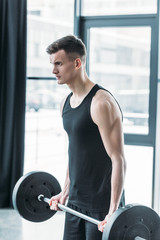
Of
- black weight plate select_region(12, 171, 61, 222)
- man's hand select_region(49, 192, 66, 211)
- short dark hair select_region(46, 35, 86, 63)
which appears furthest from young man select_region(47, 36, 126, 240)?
black weight plate select_region(12, 171, 61, 222)

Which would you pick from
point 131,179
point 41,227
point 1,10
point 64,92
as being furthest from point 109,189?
point 1,10

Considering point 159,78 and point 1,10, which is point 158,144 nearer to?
point 159,78

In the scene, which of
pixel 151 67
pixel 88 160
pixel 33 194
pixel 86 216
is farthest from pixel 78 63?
pixel 151 67

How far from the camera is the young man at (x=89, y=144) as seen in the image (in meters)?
1.61

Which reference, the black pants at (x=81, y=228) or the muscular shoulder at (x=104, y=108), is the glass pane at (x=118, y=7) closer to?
the muscular shoulder at (x=104, y=108)

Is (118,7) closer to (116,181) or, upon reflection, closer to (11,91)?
(11,91)

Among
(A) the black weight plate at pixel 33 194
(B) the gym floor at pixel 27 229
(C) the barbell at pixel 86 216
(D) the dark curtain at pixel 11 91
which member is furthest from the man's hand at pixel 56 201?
(D) the dark curtain at pixel 11 91

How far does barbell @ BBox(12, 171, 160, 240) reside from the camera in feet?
5.01

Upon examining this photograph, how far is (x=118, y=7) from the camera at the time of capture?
349 cm

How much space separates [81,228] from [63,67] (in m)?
0.68

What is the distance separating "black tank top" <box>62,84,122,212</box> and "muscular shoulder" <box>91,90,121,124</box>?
3 cm

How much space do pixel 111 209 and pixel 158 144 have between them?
185 cm

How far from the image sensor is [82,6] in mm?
3662

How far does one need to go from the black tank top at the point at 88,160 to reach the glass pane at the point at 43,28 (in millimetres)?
2158
